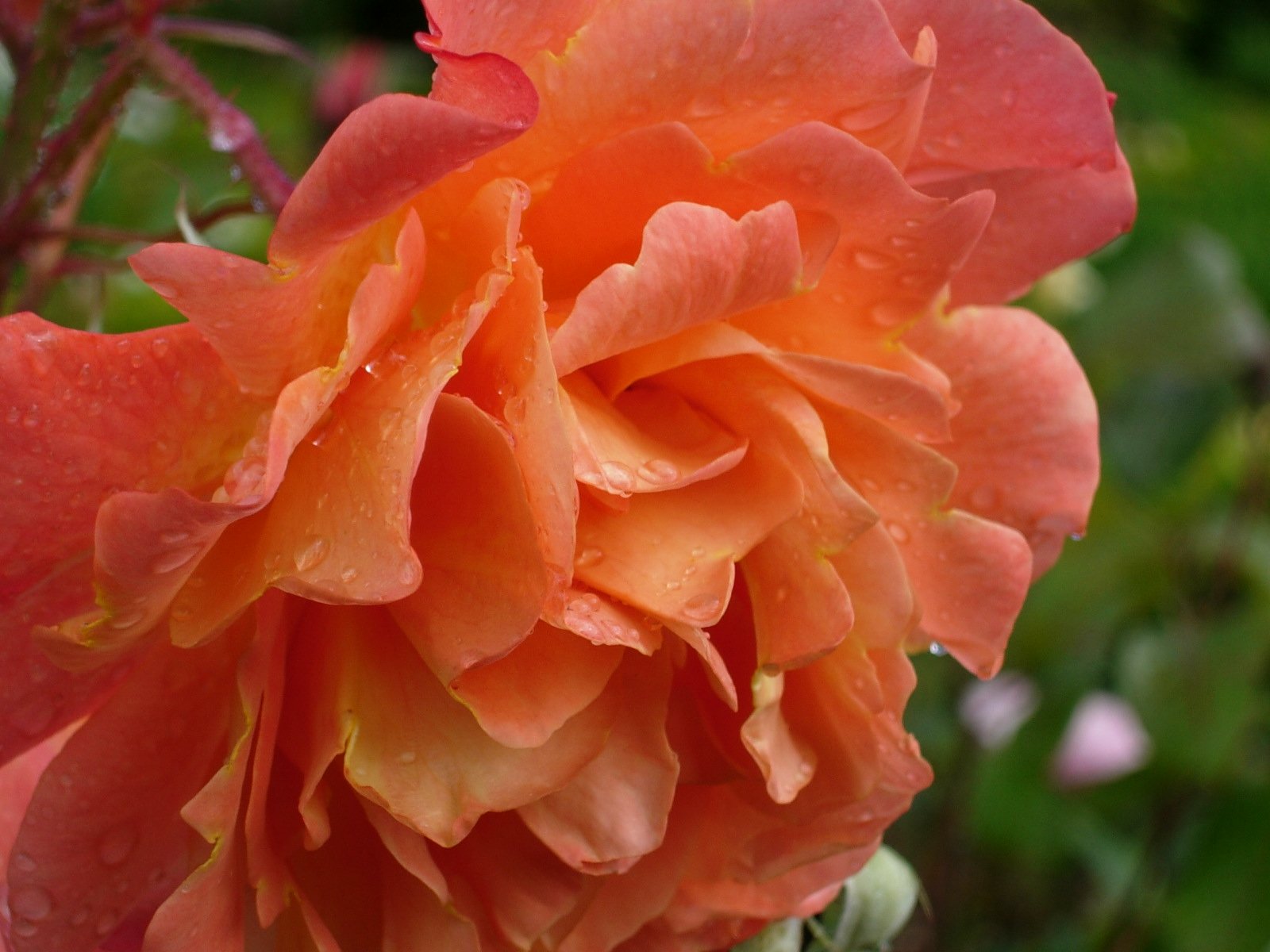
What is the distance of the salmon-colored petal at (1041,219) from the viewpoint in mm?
491

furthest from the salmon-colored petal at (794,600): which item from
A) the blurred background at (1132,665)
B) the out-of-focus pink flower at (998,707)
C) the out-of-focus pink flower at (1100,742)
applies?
the out-of-focus pink flower at (1100,742)

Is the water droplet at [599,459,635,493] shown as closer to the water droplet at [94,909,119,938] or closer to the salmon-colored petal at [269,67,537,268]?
the salmon-colored petal at [269,67,537,268]

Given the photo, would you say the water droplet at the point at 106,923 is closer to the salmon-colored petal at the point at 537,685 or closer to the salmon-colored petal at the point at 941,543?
the salmon-colored petal at the point at 537,685

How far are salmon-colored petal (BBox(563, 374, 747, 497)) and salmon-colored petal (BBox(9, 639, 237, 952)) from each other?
0.13m

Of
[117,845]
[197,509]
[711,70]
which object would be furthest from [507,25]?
[117,845]

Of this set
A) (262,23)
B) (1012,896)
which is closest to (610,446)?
(1012,896)

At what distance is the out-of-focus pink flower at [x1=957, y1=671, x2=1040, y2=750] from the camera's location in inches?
51.1

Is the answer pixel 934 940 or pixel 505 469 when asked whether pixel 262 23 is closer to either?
pixel 934 940

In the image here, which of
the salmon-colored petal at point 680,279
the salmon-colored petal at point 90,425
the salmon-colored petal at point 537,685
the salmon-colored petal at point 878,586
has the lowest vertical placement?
the salmon-colored petal at point 537,685

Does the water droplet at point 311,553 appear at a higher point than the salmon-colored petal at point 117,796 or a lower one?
higher

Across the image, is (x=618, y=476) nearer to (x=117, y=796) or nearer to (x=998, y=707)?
(x=117, y=796)

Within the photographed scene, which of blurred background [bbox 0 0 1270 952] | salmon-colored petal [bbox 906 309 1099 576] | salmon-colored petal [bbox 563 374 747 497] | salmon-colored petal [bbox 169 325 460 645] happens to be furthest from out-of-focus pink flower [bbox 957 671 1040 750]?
salmon-colored petal [bbox 169 325 460 645]

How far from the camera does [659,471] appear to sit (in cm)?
40

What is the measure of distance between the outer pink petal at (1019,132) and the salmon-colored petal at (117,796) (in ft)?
0.96
